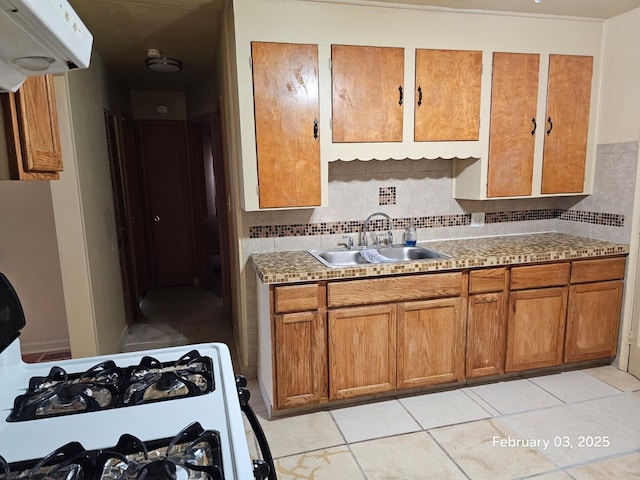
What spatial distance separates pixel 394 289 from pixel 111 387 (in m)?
1.70

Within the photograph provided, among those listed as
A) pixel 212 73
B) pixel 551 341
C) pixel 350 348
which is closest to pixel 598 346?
pixel 551 341

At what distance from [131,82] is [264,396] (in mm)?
3681

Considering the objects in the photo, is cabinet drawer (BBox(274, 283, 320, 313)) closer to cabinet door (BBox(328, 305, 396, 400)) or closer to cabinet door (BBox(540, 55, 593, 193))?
cabinet door (BBox(328, 305, 396, 400))

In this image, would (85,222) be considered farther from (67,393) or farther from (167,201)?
(167,201)

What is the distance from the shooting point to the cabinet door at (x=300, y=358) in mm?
2375

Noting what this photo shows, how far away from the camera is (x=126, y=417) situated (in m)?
1.01

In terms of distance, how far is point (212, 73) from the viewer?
167 inches

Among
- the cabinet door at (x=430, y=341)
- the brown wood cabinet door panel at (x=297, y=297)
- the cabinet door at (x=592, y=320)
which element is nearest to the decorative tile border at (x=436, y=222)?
the cabinet door at (x=592, y=320)

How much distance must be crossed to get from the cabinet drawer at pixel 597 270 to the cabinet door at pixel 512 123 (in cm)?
61

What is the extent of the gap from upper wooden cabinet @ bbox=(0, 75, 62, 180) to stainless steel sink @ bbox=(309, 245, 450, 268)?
1729 millimetres

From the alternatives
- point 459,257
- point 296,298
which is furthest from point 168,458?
point 459,257

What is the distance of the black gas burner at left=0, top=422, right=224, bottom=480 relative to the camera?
2.61 feet

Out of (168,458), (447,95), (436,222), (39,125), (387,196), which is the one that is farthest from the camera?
(436,222)

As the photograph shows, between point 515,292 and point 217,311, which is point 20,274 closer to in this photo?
point 217,311
